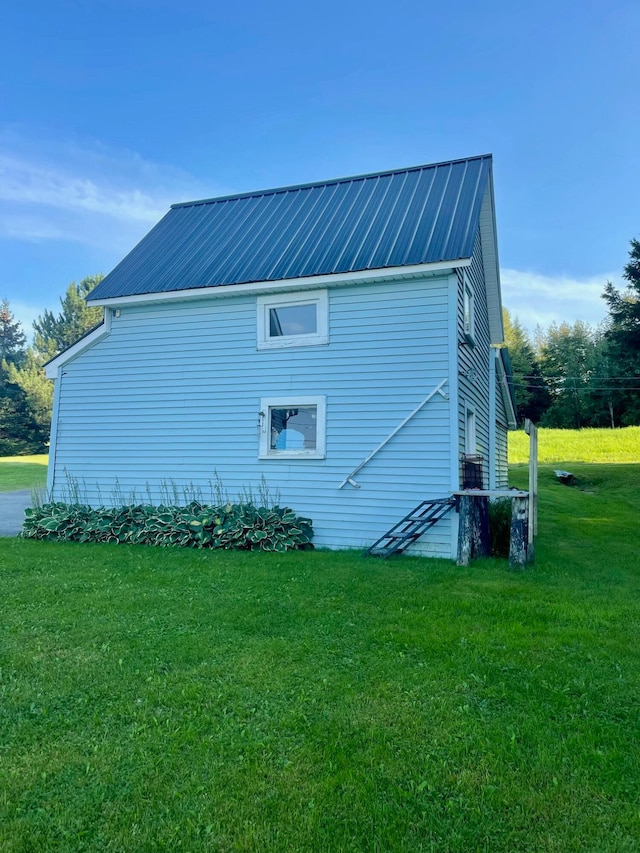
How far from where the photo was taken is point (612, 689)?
3.02 m

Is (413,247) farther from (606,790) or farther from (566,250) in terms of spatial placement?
(566,250)

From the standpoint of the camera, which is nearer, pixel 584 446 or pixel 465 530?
pixel 465 530

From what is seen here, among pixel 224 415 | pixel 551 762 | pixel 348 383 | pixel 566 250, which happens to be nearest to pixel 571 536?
pixel 348 383

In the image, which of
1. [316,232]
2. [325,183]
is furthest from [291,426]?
[325,183]

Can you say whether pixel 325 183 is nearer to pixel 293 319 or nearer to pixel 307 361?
pixel 293 319

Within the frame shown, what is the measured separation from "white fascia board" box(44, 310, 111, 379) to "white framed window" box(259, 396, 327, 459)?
3.76 metres

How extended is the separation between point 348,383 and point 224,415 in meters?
2.35

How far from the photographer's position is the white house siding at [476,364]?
26.1 feet

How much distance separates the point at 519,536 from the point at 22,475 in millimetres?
21851

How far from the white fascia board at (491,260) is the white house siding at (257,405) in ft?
12.5

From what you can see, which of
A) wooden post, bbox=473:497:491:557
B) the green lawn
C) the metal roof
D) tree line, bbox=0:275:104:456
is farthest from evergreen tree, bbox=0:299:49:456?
wooden post, bbox=473:497:491:557

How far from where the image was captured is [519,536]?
6414 mm

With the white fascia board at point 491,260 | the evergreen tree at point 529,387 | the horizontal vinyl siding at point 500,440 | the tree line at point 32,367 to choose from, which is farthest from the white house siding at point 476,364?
the evergreen tree at point 529,387

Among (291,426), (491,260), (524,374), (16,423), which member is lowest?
(291,426)
